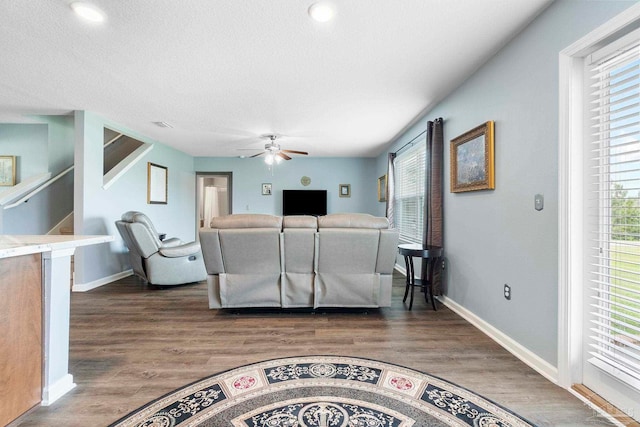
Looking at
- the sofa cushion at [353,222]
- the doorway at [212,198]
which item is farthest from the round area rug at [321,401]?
the doorway at [212,198]

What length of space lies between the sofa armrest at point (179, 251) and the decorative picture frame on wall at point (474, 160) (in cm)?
346

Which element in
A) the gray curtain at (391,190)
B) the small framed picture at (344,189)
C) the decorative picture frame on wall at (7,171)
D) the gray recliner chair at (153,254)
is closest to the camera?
the gray recliner chair at (153,254)

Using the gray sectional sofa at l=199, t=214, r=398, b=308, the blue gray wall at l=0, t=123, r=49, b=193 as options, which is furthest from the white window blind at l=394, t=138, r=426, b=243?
the blue gray wall at l=0, t=123, r=49, b=193

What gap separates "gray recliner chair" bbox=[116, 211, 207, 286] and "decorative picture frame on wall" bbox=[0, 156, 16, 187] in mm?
2988

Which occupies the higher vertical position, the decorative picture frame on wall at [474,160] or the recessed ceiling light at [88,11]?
the recessed ceiling light at [88,11]

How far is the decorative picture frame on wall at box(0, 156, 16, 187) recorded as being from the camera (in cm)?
462

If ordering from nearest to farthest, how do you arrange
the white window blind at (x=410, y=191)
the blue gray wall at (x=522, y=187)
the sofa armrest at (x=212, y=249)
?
the blue gray wall at (x=522, y=187) < the sofa armrest at (x=212, y=249) < the white window blind at (x=410, y=191)

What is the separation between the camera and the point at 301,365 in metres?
1.83

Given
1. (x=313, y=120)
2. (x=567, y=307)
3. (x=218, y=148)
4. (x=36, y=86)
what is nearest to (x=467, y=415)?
(x=567, y=307)

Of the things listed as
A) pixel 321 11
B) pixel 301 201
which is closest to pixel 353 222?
pixel 321 11

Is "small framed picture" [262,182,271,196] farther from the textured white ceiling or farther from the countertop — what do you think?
the countertop

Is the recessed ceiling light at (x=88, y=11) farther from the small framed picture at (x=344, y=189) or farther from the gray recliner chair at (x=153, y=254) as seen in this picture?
the small framed picture at (x=344, y=189)

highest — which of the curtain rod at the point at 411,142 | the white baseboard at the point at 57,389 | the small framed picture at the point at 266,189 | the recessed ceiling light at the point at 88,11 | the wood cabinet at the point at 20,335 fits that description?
the recessed ceiling light at the point at 88,11

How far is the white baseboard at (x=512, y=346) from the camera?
168 centimetres
